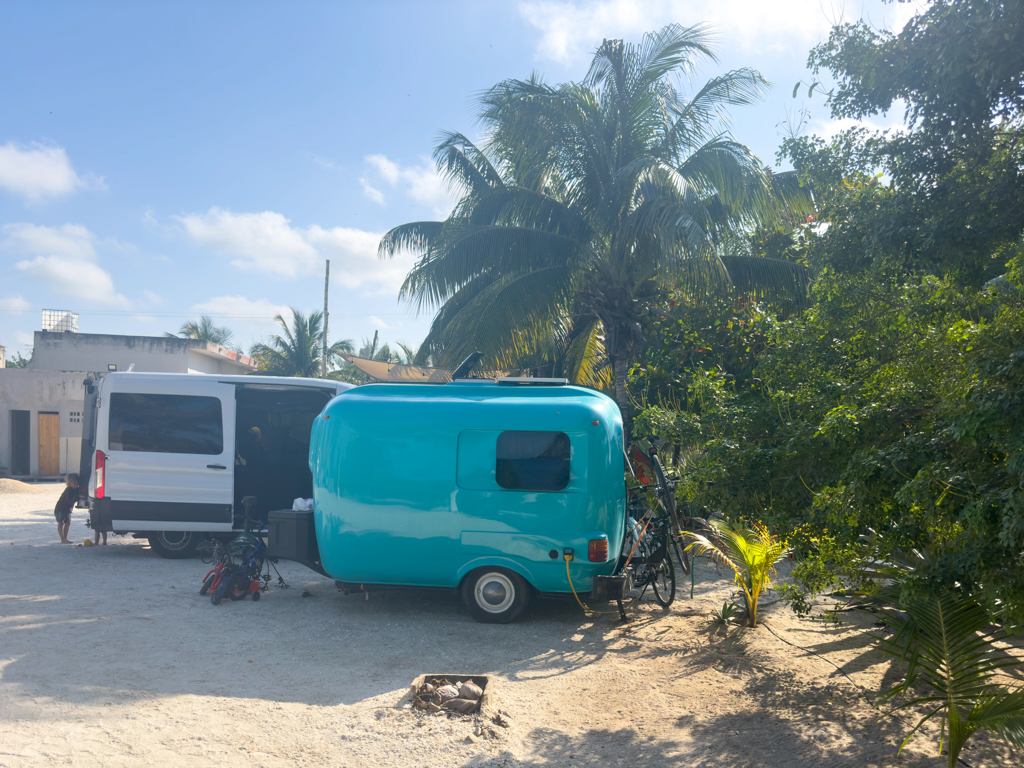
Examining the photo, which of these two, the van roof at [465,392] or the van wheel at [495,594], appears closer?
the van wheel at [495,594]

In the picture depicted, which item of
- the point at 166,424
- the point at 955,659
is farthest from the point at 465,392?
the point at 166,424

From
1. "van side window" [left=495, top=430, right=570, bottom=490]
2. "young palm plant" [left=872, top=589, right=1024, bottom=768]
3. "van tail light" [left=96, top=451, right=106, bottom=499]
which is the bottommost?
"young palm plant" [left=872, top=589, right=1024, bottom=768]

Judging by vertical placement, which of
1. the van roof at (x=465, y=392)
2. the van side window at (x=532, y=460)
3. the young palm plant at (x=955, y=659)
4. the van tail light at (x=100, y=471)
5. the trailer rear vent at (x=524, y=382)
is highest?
the trailer rear vent at (x=524, y=382)

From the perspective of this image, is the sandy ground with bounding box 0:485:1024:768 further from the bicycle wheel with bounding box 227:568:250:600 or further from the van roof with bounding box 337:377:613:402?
the van roof with bounding box 337:377:613:402

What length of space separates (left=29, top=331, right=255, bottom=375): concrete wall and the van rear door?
18.2m

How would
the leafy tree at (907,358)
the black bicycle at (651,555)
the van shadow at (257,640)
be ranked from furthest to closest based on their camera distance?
the black bicycle at (651,555), the van shadow at (257,640), the leafy tree at (907,358)

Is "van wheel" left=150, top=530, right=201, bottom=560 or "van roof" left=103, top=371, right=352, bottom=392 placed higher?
"van roof" left=103, top=371, right=352, bottom=392

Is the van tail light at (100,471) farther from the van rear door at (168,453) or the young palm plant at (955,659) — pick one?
the young palm plant at (955,659)

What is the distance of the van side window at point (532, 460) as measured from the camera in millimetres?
7312

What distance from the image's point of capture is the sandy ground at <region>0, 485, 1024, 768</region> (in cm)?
445

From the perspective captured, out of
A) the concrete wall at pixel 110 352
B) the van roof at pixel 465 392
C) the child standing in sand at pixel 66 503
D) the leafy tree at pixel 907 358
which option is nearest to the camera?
the leafy tree at pixel 907 358

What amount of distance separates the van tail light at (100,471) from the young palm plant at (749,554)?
25.3 ft

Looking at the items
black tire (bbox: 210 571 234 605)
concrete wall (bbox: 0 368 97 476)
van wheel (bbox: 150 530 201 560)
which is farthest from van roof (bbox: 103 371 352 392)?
concrete wall (bbox: 0 368 97 476)

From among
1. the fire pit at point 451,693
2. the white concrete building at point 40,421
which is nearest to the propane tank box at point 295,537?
the fire pit at point 451,693
